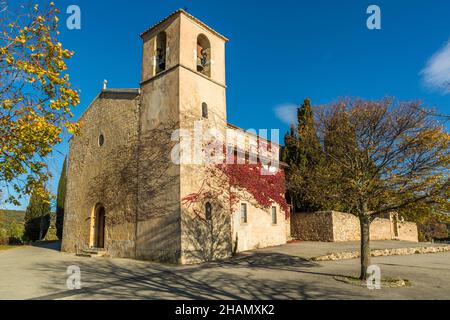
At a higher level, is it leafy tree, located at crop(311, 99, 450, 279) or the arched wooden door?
leafy tree, located at crop(311, 99, 450, 279)

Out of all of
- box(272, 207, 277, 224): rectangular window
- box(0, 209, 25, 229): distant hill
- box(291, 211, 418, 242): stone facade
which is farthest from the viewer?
box(0, 209, 25, 229): distant hill

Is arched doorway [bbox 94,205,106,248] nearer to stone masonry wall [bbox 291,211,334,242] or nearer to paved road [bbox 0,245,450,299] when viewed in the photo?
paved road [bbox 0,245,450,299]

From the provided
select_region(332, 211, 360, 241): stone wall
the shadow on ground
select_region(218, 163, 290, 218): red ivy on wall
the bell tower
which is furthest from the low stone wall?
the bell tower

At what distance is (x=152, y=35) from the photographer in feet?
56.1

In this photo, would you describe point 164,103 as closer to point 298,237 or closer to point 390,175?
point 390,175

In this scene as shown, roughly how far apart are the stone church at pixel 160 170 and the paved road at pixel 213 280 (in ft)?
4.67

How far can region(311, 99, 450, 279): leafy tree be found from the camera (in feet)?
31.4

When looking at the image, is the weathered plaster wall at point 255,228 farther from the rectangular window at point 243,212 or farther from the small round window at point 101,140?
the small round window at point 101,140

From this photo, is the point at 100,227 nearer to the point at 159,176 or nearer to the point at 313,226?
the point at 159,176

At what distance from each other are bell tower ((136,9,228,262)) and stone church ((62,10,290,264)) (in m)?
0.05

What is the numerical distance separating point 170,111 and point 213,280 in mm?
8123

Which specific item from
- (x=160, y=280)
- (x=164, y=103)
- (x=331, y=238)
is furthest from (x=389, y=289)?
(x=331, y=238)

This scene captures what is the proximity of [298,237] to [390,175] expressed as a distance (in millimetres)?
15649

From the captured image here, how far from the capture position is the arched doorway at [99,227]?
1861 cm
